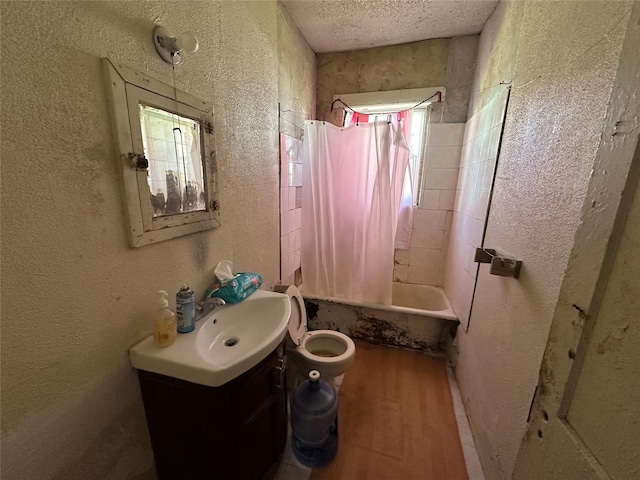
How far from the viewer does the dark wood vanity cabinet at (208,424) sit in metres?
0.87

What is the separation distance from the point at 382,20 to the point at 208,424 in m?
2.60

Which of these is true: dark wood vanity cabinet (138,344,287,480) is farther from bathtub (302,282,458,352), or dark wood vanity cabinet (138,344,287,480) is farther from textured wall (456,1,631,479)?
bathtub (302,282,458,352)

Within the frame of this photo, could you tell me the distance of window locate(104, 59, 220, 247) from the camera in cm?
79

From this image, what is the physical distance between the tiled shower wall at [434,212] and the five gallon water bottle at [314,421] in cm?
162

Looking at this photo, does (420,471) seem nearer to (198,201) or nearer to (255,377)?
(255,377)

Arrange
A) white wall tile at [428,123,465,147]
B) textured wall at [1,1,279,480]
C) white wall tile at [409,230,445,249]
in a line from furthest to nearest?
1. white wall tile at [409,230,445,249]
2. white wall tile at [428,123,465,147]
3. textured wall at [1,1,279,480]

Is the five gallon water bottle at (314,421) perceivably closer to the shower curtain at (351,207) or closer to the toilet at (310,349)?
the toilet at (310,349)

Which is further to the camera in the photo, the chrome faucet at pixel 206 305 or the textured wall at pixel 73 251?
the chrome faucet at pixel 206 305

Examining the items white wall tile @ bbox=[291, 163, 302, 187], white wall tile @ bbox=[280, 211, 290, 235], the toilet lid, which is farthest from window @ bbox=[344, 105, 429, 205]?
the toilet lid

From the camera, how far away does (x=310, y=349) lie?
1808 mm

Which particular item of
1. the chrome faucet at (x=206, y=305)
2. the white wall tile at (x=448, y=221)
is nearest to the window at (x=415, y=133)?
the white wall tile at (x=448, y=221)

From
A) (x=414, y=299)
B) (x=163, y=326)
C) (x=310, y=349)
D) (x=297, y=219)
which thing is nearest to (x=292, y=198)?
(x=297, y=219)

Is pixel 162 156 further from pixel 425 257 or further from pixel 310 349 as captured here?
pixel 425 257

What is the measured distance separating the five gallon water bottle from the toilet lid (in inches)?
12.8
